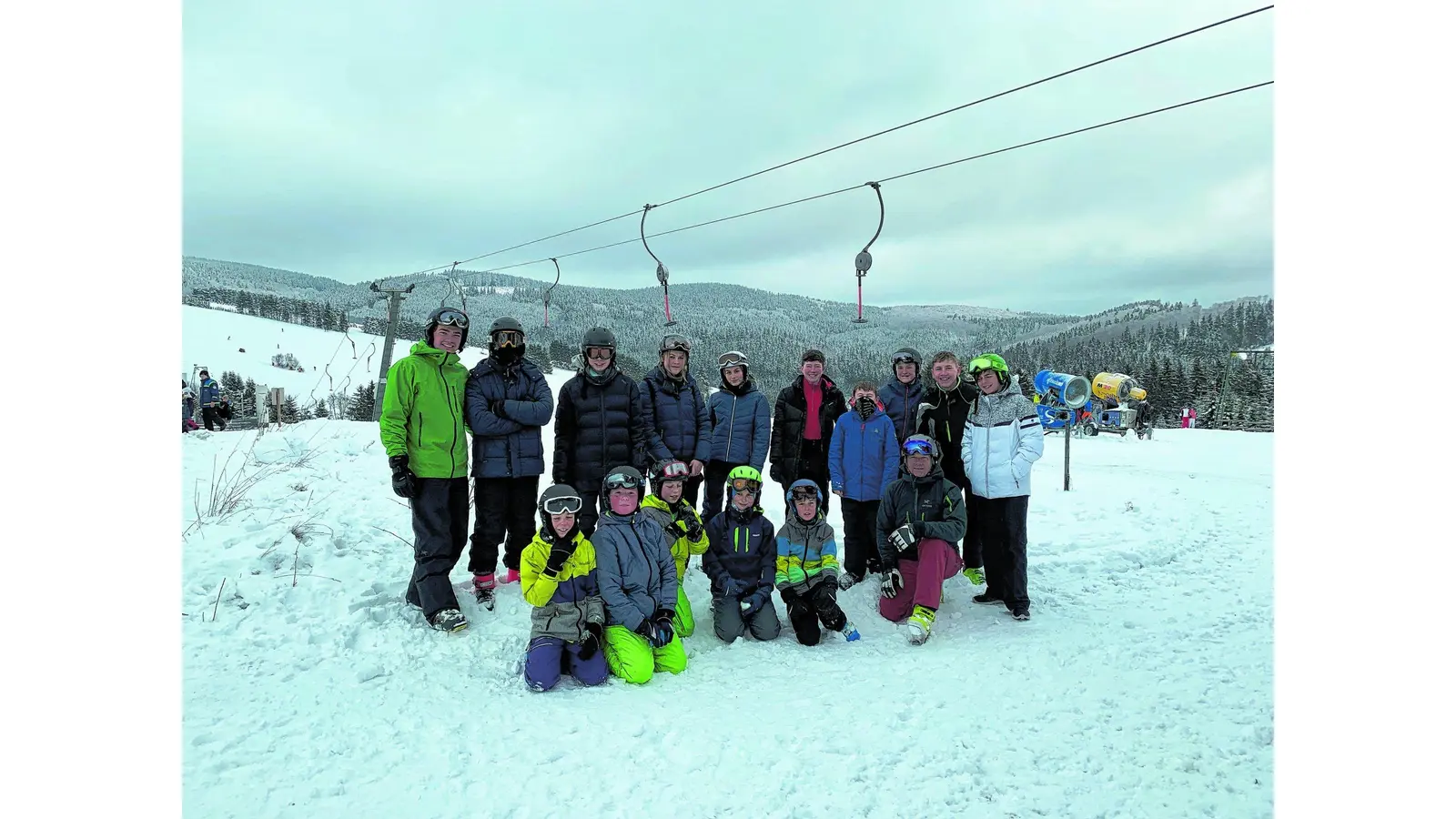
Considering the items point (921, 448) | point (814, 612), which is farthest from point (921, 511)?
point (814, 612)

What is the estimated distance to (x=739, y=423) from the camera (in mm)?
5605

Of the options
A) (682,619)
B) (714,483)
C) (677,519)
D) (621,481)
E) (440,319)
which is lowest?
(682,619)

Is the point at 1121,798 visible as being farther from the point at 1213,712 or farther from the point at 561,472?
the point at 561,472

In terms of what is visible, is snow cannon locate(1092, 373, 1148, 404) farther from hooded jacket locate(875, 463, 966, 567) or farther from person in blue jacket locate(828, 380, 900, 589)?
hooded jacket locate(875, 463, 966, 567)

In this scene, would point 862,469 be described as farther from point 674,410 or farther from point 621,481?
point 621,481

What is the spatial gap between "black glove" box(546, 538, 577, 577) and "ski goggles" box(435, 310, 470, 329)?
1.76 m

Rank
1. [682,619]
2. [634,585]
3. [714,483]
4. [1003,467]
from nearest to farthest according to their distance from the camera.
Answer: [634,585]
[682,619]
[1003,467]
[714,483]

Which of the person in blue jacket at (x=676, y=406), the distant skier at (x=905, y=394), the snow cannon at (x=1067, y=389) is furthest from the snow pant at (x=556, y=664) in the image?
the snow cannon at (x=1067, y=389)

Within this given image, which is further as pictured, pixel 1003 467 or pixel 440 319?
pixel 1003 467

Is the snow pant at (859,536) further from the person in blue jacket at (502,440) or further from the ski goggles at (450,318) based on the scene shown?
the ski goggles at (450,318)

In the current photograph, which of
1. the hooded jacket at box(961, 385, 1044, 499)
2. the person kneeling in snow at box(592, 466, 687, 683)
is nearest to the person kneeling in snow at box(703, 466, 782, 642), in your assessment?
the person kneeling in snow at box(592, 466, 687, 683)

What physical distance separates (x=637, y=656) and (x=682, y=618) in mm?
720

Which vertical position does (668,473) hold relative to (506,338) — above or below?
below

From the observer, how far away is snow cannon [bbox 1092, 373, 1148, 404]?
21984 mm
